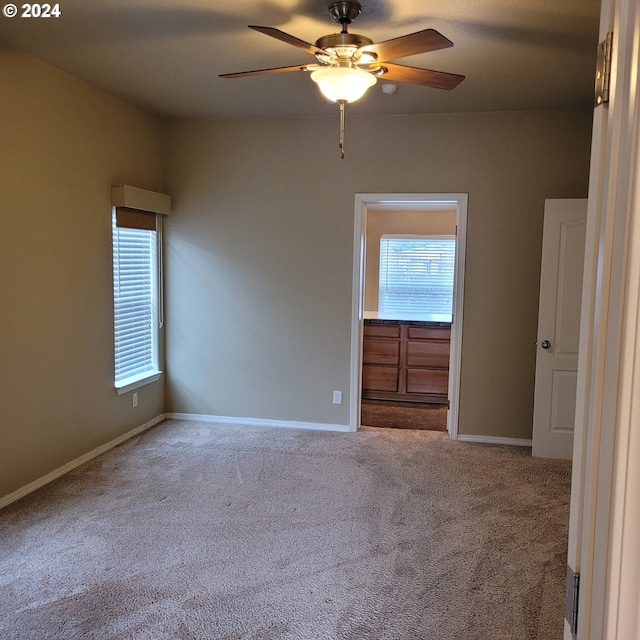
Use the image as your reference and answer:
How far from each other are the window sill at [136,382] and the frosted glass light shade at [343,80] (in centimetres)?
289

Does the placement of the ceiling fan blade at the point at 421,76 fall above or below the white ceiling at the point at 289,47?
below

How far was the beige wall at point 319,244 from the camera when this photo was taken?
4.39 meters

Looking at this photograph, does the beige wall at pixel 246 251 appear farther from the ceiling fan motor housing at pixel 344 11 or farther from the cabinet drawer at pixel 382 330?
the ceiling fan motor housing at pixel 344 11

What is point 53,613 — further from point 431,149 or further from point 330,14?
point 431,149

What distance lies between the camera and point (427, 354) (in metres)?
5.93

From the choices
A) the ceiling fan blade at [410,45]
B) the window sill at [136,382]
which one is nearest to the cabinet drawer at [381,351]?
the window sill at [136,382]

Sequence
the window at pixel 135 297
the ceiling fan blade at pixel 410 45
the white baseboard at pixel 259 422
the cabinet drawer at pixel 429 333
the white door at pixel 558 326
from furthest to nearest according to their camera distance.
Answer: the cabinet drawer at pixel 429 333, the white baseboard at pixel 259 422, the window at pixel 135 297, the white door at pixel 558 326, the ceiling fan blade at pixel 410 45

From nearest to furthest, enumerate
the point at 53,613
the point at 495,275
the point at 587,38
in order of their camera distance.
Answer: the point at 53,613, the point at 587,38, the point at 495,275

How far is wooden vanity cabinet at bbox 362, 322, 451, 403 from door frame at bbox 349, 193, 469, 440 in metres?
1.16

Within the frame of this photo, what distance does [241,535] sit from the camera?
301 cm

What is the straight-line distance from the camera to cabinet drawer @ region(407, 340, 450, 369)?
5.89 meters

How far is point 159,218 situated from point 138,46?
190 cm

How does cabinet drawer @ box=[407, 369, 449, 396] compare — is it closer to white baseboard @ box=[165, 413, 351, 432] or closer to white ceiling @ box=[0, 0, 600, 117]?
white baseboard @ box=[165, 413, 351, 432]

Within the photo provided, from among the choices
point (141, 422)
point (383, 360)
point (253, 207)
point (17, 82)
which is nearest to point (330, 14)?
point (17, 82)
